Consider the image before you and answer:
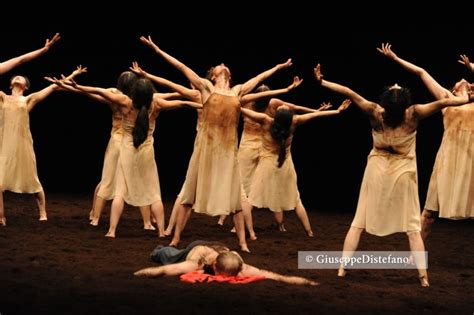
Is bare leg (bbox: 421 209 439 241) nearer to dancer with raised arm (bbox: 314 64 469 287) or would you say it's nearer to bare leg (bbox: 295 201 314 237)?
dancer with raised arm (bbox: 314 64 469 287)

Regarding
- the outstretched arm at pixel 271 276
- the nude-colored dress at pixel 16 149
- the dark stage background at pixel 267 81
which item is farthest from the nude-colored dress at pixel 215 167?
the dark stage background at pixel 267 81

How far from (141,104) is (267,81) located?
504 centimetres

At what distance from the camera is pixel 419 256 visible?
8.02m

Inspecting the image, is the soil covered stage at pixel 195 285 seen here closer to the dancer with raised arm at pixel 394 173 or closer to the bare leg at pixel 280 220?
the bare leg at pixel 280 220

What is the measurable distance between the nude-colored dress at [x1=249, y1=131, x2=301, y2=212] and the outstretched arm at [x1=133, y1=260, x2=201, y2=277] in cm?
292

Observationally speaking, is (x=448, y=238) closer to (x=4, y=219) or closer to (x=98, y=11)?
(x=4, y=219)

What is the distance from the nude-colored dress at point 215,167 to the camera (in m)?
9.19

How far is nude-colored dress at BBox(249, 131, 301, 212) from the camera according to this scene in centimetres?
1079

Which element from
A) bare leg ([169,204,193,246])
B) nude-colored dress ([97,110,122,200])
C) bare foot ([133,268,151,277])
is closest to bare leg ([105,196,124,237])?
nude-colored dress ([97,110,122,200])

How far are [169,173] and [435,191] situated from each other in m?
6.89

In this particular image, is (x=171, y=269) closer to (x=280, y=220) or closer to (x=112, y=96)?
(x=112, y=96)

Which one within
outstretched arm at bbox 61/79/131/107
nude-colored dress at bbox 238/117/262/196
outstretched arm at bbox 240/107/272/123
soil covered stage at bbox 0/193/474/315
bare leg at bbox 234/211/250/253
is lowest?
soil covered stage at bbox 0/193/474/315

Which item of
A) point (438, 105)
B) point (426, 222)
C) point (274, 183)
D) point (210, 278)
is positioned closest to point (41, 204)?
point (274, 183)

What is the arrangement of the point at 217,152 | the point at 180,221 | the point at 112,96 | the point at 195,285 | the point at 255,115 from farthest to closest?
the point at 255,115 → the point at 112,96 → the point at 180,221 → the point at 217,152 → the point at 195,285
